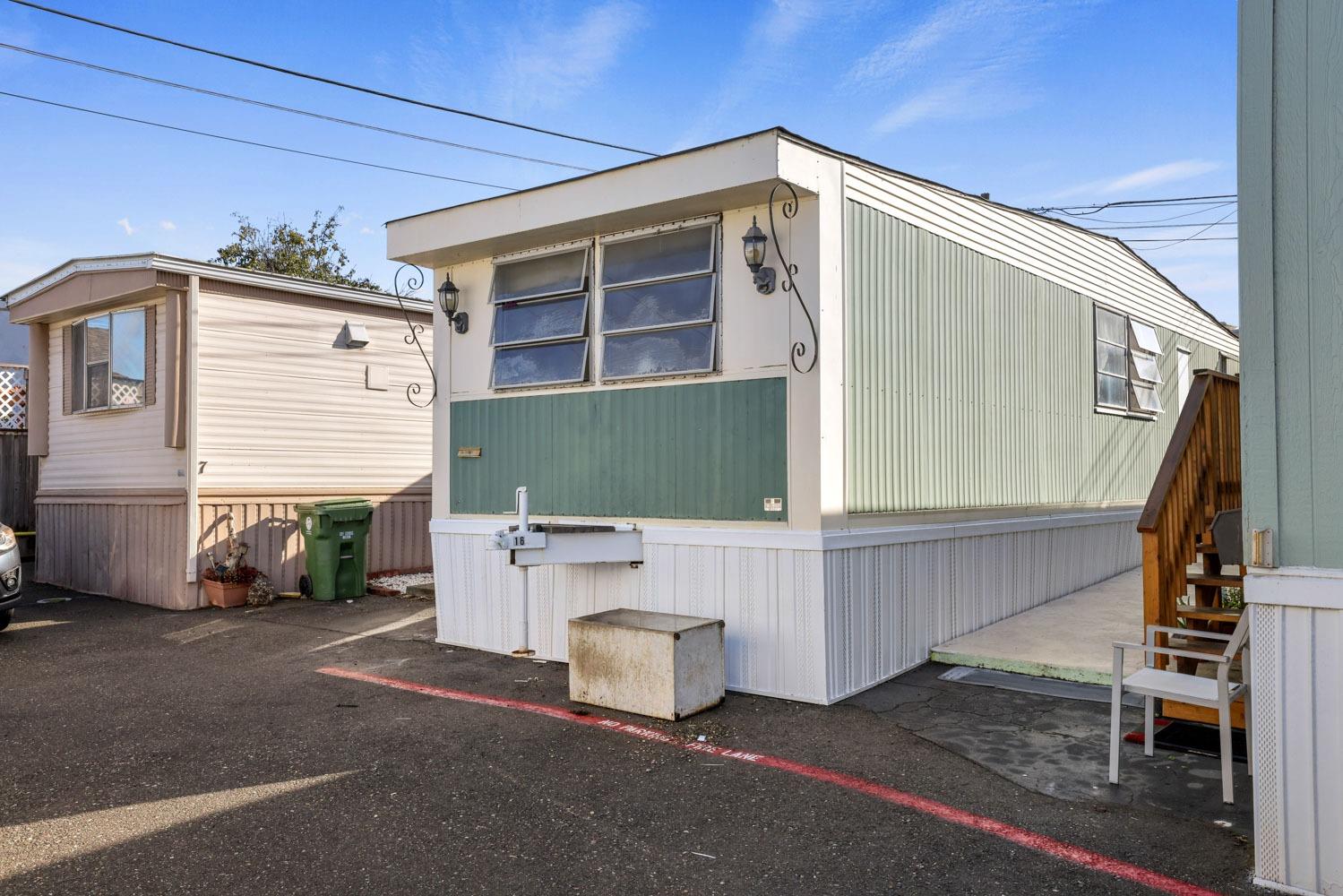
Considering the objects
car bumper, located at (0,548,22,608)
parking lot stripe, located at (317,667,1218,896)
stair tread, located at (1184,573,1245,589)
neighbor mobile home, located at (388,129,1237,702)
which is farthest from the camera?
car bumper, located at (0,548,22,608)

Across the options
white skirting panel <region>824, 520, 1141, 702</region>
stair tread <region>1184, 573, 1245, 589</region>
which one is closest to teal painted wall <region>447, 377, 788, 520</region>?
white skirting panel <region>824, 520, 1141, 702</region>

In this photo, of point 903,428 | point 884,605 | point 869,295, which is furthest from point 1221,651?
point 869,295

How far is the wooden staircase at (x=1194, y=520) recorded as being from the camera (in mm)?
5012

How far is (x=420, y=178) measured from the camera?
57.1 ft

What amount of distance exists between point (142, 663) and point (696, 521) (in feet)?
14.9

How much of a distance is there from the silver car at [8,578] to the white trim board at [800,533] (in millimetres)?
3937

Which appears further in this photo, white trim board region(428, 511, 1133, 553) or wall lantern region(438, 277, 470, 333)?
wall lantern region(438, 277, 470, 333)

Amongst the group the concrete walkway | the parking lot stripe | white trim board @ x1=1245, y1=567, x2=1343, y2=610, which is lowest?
the parking lot stripe

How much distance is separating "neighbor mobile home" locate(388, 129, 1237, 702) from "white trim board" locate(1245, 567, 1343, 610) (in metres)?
2.51

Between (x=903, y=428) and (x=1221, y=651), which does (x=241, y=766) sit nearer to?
(x=903, y=428)

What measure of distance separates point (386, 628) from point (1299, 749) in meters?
6.96

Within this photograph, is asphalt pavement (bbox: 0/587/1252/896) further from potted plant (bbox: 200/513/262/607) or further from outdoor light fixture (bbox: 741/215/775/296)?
potted plant (bbox: 200/513/262/607)

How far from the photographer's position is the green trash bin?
962cm

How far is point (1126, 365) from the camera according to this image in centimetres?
955
